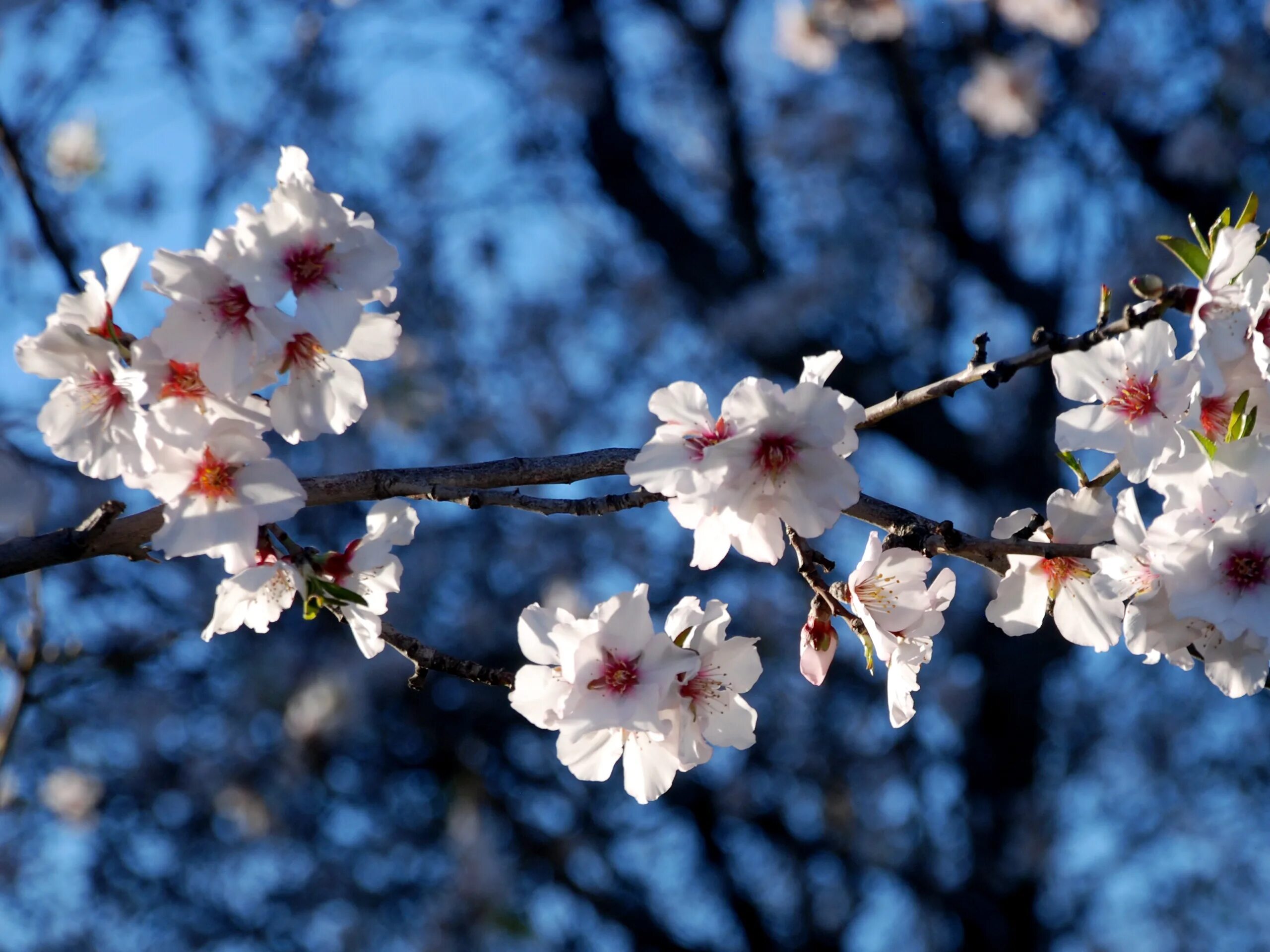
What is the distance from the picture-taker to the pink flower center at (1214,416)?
1.39m

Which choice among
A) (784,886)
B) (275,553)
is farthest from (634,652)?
(784,886)

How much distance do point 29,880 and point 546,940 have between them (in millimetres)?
2640

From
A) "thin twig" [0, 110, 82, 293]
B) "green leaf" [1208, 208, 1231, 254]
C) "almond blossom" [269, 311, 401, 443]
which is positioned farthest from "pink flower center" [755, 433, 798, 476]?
"thin twig" [0, 110, 82, 293]

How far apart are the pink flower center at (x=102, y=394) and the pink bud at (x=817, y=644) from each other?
0.81 metres

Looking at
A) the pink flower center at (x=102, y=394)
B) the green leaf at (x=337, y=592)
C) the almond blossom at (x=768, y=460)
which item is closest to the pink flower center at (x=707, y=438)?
the almond blossom at (x=768, y=460)

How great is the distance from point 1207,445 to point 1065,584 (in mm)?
253

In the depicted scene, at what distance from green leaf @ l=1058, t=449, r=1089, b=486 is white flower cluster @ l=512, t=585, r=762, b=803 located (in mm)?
412

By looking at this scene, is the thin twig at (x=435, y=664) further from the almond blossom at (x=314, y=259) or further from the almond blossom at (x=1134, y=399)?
the almond blossom at (x=1134, y=399)

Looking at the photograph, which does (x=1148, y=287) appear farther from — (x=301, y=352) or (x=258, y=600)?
(x=258, y=600)

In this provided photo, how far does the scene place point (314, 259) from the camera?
4.05ft

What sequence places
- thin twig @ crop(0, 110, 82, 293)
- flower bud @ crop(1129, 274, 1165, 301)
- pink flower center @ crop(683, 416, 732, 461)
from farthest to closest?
thin twig @ crop(0, 110, 82, 293) → pink flower center @ crop(683, 416, 732, 461) → flower bud @ crop(1129, 274, 1165, 301)

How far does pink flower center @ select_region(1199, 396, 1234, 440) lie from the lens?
1.39 meters

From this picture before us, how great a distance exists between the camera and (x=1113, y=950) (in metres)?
7.10

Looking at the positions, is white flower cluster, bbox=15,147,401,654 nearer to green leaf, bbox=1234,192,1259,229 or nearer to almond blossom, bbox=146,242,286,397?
almond blossom, bbox=146,242,286,397
